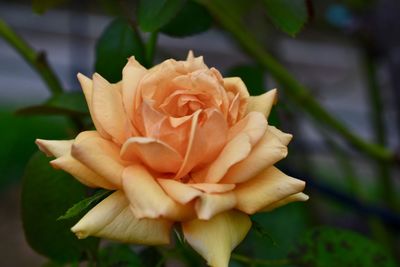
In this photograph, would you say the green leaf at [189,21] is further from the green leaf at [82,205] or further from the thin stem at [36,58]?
the green leaf at [82,205]

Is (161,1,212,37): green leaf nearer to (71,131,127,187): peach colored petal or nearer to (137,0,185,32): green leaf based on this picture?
(137,0,185,32): green leaf

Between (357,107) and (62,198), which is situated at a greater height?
(62,198)

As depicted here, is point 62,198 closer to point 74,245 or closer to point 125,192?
point 74,245

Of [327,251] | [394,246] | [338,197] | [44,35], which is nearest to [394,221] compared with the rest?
[338,197]

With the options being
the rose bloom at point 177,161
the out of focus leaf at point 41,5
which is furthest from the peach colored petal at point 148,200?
the out of focus leaf at point 41,5

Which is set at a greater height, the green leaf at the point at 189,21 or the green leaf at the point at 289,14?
the green leaf at the point at 289,14

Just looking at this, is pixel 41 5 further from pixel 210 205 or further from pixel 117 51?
pixel 210 205

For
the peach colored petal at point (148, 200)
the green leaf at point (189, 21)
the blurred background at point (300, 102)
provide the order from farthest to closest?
the blurred background at point (300, 102)
the green leaf at point (189, 21)
the peach colored petal at point (148, 200)
